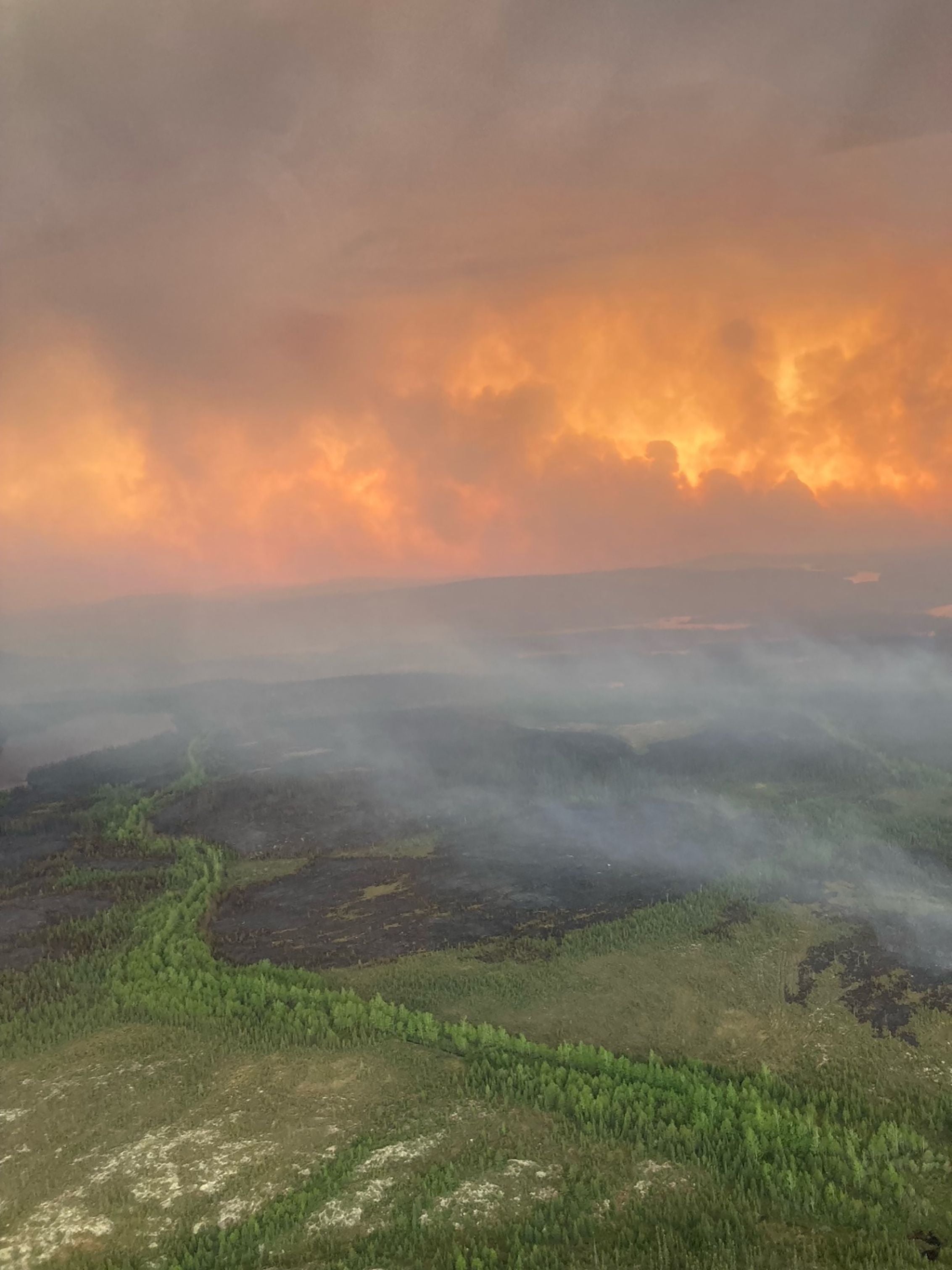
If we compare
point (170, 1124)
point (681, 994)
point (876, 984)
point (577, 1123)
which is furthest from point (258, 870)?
point (876, 984)

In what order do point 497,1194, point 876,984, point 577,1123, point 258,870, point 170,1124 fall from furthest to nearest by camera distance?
point 258,870
point 876,984
point 170,1124
point 577,1123
point 497,1194

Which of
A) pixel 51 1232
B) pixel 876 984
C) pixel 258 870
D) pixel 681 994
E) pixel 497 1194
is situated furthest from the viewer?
pixel 258 870

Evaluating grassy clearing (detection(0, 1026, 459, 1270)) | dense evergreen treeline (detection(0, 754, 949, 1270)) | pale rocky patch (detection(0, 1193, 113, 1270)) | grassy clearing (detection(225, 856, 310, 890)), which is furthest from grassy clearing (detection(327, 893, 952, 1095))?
grassy clearing (detection(225, 856, 310, 890))

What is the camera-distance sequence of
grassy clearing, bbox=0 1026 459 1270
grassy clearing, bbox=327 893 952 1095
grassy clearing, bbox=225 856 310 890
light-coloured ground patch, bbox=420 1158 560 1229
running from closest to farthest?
light-coloured ground patch, bbox=420 1158 560 1229 → grassy clearing, bbox=0 1026 459 1270 → grassy clearing, bbox=327 893 952 1095 → grassy clearing, bbox=225 856 310 890

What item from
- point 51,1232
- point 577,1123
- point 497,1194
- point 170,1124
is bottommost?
point 497,1194

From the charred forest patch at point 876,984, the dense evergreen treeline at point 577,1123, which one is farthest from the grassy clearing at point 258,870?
the charred forest patch at point 876,984

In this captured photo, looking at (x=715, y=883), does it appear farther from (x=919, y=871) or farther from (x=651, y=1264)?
(x=651, y=1264)

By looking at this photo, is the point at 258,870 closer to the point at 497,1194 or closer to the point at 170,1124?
the point at 170,1124

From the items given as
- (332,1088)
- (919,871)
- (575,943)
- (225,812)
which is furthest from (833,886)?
(225,812)

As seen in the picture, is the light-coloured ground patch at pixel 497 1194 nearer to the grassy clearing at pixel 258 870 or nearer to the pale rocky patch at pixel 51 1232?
the pale rocky patch at pixel 51 1232

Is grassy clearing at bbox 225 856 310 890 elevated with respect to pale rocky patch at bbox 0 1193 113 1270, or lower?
elevated

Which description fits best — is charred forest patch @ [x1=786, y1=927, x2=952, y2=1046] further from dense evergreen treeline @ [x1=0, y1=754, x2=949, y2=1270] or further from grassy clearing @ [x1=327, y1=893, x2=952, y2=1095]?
dense evergreen treeline @ [x1=0, y1=754, x2=949, y2=1270]
